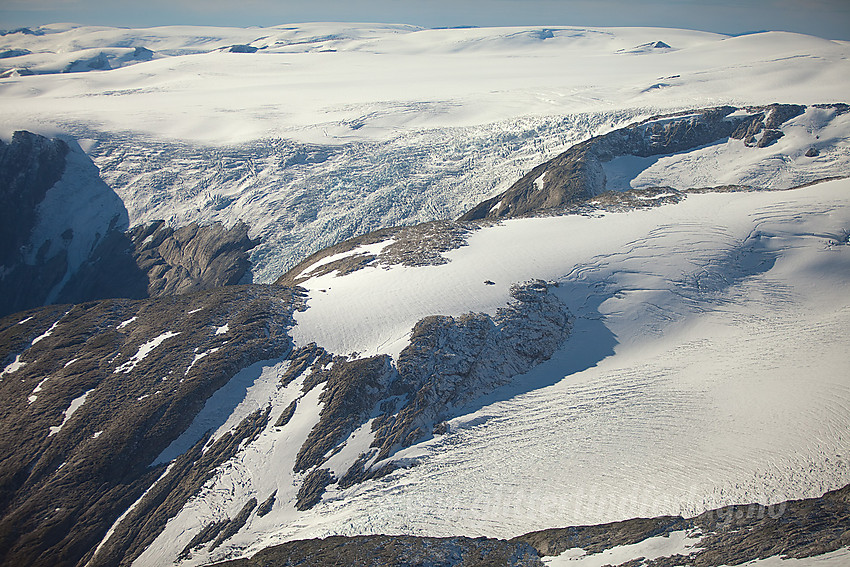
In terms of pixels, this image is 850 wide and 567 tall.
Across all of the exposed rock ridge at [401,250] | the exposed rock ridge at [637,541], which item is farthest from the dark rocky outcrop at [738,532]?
the exposed rock ridge at [401,250]

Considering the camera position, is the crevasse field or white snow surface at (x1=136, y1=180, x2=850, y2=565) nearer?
white snow surface at (x1=136, y1=180, x2=850, y2=565)

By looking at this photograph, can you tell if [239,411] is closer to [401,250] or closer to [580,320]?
[401,250]

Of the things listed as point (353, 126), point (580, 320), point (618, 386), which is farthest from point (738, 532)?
point (353, 126)

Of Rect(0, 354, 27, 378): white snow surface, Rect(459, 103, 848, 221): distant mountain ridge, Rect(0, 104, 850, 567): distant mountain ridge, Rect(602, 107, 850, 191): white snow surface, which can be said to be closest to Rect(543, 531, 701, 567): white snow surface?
Rect(0, 104, 850, 567): distant mountain ridge

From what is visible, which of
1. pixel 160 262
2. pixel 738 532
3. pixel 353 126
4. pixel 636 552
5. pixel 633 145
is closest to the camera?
Result: pixel 738 532

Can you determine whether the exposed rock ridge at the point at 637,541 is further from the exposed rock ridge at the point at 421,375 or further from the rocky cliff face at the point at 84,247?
the rocky cliff face at the point at 84,247

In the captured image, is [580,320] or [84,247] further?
[84,247]

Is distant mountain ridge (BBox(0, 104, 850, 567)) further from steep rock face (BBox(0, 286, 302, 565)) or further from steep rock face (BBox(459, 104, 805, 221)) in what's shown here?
steep rock face (BBox(459, 104, 805, 221))
